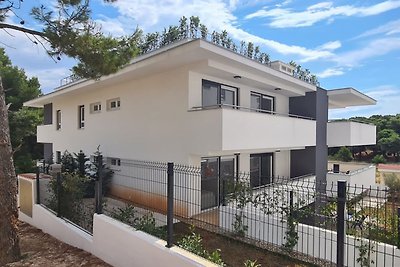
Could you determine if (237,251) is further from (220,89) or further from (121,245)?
(220,89)

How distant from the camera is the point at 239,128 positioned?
30.8 feet

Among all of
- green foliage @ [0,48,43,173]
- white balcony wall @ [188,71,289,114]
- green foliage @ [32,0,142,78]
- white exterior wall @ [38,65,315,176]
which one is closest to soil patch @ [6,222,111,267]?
green foliage @ [32,0,142,78]

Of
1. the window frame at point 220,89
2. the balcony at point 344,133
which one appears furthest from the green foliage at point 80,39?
the balcony at point 344,133

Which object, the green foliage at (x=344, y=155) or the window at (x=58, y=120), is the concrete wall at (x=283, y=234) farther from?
the green foliage at (x=344, y=155)

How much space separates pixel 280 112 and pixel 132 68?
833cm

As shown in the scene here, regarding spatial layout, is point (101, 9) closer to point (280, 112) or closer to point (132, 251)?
point (132, 251)

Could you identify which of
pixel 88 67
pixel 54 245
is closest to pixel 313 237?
pixel 54 245

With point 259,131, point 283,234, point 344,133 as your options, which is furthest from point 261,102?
point 283,234

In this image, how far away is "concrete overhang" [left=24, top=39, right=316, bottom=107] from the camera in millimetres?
8539

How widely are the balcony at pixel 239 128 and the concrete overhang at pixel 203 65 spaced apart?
1422mm

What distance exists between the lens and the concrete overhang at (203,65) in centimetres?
854

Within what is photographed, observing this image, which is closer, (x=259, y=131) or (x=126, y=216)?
(x=126, y=216)

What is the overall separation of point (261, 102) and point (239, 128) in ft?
15.6

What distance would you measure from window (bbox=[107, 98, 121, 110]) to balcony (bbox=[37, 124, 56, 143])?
7171 mm
